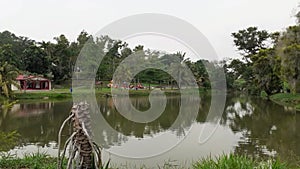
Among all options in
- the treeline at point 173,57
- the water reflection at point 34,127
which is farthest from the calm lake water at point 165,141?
the treeline at point 173,57

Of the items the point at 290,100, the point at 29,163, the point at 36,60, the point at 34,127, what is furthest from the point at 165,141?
the point at 36,60

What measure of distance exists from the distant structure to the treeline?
1021mm

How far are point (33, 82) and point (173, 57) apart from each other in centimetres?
1895

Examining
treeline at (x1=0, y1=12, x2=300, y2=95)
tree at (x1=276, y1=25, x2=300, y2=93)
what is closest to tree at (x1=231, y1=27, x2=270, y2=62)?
treeline at (x1=0, y1=12, x2=300, y2=95)

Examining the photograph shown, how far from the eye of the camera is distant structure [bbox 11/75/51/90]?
27312 mm

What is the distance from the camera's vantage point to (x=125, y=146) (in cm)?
774

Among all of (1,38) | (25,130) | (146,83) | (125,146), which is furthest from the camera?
(1,38)

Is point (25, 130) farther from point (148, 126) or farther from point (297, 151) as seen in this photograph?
point (297, 151)

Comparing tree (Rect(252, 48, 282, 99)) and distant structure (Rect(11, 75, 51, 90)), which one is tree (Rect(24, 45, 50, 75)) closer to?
distant structure (Rect(11, 75, 51, 90))

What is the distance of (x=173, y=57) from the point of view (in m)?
14.9

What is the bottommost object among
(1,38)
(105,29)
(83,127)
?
(83,127)

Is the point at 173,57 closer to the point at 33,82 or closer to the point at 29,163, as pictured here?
the point at 29,163

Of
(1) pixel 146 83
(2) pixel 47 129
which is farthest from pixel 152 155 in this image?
(1) pixel 146 83

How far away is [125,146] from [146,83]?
19.6m
